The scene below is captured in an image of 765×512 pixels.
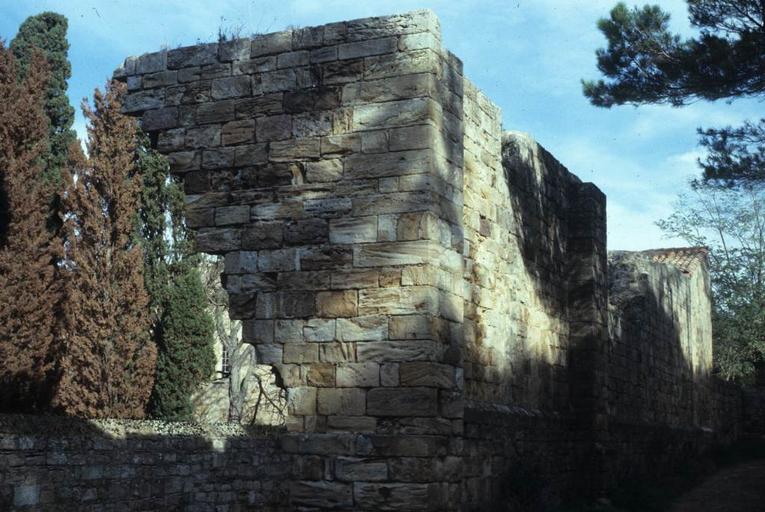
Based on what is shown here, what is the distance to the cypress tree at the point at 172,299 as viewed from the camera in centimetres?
1945

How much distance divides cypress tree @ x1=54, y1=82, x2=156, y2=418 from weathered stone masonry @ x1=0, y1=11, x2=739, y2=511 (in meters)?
8.43

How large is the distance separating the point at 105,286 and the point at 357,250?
38.5 feet

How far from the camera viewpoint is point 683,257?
24.6 meters

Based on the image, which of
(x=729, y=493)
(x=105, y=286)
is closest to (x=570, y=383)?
(x=729, y=493)

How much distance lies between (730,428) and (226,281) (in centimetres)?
1850

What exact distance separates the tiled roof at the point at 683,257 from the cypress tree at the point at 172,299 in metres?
10.3

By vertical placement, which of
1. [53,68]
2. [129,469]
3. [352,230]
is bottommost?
[129,469]

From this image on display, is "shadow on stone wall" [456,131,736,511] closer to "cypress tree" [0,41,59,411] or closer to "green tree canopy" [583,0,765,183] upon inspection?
"green tree canopy" [583,0,765,183]

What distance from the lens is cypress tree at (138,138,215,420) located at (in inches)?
766

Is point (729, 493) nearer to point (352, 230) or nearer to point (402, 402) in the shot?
point (402, 402)

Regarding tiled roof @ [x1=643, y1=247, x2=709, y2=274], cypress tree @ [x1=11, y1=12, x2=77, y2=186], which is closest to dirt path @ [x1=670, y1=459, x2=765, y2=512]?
tiled roof @ [x1=643, y1=247, x2=709, y2=274]

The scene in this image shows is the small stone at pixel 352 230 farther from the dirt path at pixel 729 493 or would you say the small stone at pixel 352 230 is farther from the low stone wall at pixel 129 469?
the dirt path at pixel 729 493

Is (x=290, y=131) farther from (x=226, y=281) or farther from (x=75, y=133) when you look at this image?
(x=75, y=133)

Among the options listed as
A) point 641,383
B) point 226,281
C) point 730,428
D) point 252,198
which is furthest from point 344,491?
point 730,428
